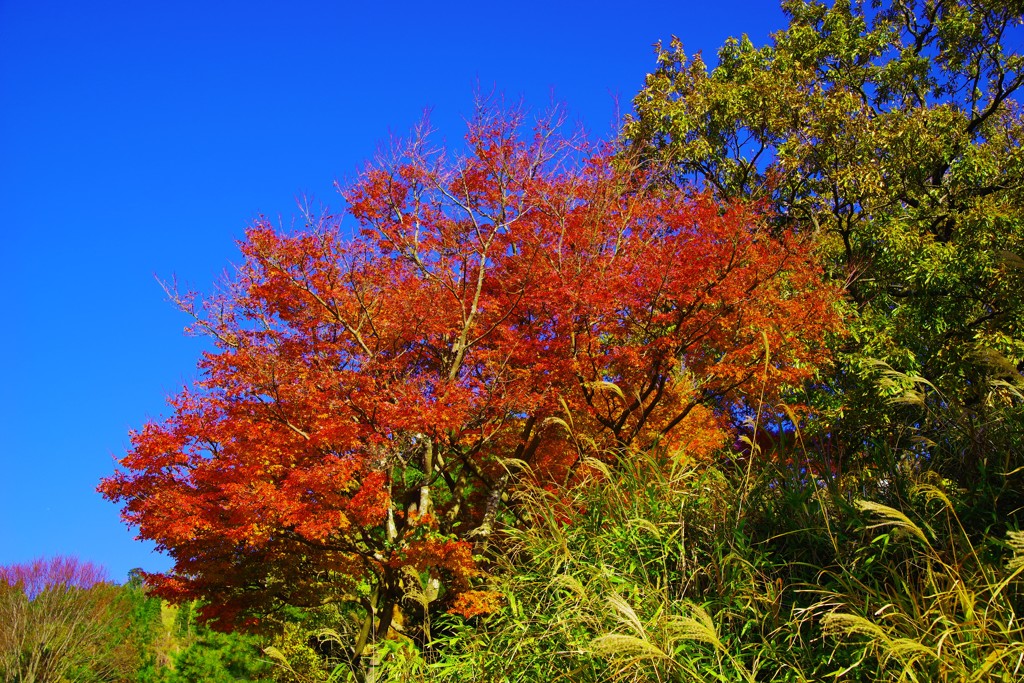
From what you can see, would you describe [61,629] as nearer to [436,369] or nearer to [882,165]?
[436,369]

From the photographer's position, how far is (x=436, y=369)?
13.6m

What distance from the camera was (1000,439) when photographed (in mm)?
6391

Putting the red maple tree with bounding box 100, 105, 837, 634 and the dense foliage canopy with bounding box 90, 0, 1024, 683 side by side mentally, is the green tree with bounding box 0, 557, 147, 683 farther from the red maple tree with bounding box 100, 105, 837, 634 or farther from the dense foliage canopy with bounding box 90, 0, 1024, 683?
the red maple tree with bounding box 100, 105, 837, 634

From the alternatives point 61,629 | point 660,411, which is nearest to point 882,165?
point 660,411

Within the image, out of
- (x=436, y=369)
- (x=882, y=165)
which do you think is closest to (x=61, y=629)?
(x=436, y=369)

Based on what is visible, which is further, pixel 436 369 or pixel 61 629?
pixel 61 629

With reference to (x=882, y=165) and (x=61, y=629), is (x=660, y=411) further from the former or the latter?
(x=61, y=629)

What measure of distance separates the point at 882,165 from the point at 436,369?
1065 cm

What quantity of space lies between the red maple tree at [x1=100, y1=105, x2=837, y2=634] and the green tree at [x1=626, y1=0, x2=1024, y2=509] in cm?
288

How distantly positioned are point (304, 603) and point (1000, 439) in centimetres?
1027

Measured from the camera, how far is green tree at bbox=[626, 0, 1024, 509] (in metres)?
15.7

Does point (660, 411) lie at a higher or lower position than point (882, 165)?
lower

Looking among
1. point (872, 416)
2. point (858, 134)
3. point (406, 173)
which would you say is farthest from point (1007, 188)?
point (406, 173)

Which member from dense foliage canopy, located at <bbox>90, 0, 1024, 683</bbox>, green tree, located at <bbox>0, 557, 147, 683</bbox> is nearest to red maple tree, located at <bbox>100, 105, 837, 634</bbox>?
dense foliage canopy, located at <bbox>90, 0, 1024, 683</bbox>
